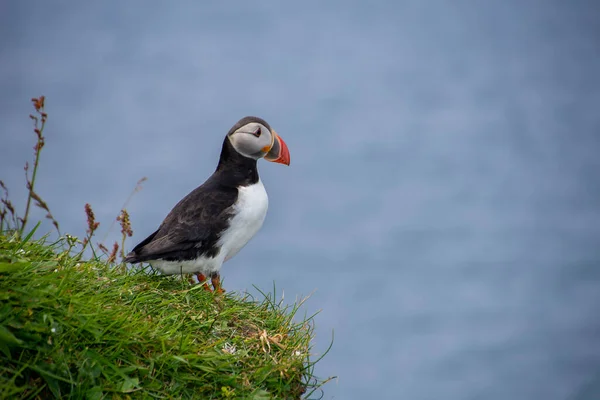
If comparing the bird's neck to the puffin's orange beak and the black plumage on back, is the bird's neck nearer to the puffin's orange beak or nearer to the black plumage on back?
the black plumage on back

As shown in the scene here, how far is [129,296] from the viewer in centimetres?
586

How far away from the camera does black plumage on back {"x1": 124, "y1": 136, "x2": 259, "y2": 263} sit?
659 cm

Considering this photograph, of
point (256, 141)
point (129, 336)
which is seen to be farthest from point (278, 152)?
point (129, 336)

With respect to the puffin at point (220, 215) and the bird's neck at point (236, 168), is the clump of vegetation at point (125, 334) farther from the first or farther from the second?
the bird's neck at point (236, 168)

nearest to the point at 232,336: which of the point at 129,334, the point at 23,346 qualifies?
the point at 129,334

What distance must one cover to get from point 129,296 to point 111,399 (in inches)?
45.9

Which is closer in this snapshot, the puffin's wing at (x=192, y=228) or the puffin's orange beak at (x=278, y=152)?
the puffin's wing at (x=192, y=228)

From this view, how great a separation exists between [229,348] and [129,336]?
0.90 metres

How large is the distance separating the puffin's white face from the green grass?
153 centimetres

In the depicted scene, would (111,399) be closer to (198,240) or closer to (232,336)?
(232,336)

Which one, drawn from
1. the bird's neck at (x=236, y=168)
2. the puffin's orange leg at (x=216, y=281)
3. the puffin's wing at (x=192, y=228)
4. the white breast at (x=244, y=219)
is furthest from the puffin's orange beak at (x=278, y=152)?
the puffin's orange leg at (x=216, y=281)

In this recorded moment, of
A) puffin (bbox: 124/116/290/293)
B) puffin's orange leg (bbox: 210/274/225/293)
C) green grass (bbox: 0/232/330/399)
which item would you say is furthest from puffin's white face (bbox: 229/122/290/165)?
green grass (bbox: 0/232/330/399)

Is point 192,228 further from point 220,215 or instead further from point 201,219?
point 220,215

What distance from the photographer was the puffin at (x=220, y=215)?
665cm
